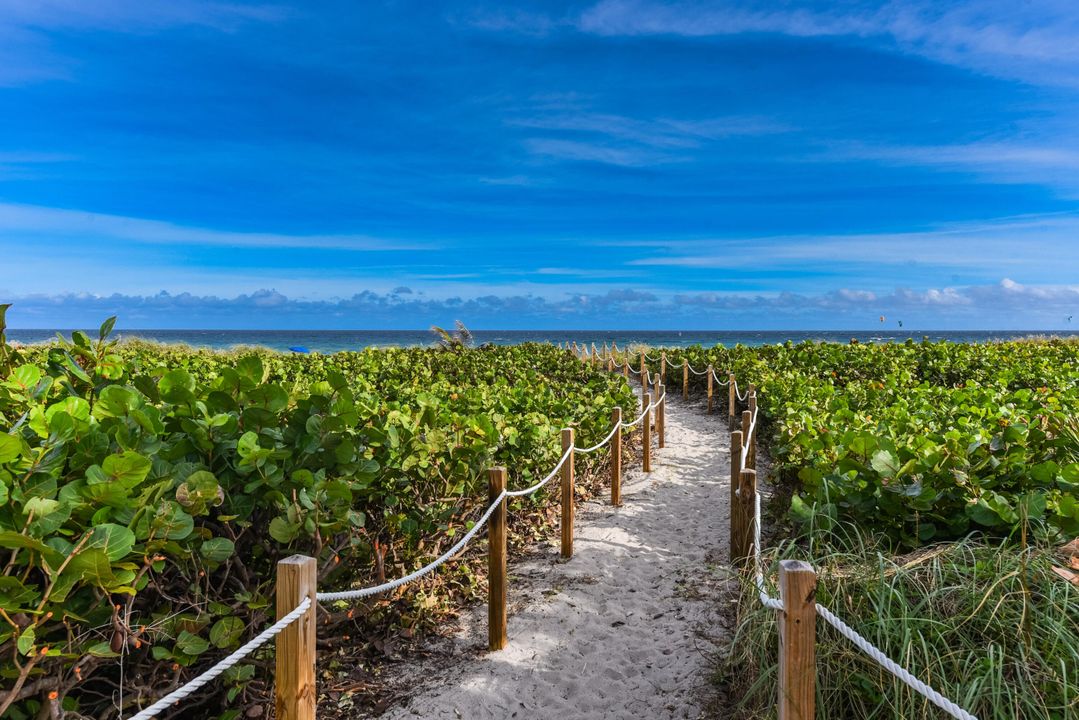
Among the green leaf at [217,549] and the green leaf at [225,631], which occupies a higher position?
the green leaf at [217,549]

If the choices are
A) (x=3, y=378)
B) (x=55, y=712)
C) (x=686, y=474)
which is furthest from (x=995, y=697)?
(x=686, y=474)

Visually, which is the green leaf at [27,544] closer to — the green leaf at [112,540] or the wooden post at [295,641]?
the green leaf at [112,540]

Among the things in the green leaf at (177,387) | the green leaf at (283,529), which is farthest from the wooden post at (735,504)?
the green leaf at (177,387)

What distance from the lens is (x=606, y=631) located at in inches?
179

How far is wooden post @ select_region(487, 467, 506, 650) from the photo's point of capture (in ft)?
13.6

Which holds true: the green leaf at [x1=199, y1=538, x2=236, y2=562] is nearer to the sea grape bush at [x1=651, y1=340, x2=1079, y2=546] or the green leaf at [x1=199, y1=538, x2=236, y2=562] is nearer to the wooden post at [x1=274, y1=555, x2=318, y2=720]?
the wooden post at [x1=274, y1=555, x2=318, y2=720]

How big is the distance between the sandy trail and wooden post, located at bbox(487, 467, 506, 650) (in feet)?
0.48

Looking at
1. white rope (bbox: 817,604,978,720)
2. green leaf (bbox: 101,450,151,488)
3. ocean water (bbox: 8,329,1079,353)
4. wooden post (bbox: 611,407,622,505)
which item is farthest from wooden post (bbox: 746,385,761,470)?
ocean water (bbox: 8,329,1079,353)

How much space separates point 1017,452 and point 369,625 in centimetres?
454

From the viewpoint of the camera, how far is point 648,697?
147 inches

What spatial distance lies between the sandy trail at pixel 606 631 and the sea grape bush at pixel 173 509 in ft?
2.73

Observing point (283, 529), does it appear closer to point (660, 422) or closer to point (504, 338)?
point (660, 422)

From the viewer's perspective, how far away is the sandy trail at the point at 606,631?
3.68 metres

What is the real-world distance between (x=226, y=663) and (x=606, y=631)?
10.1 feet
